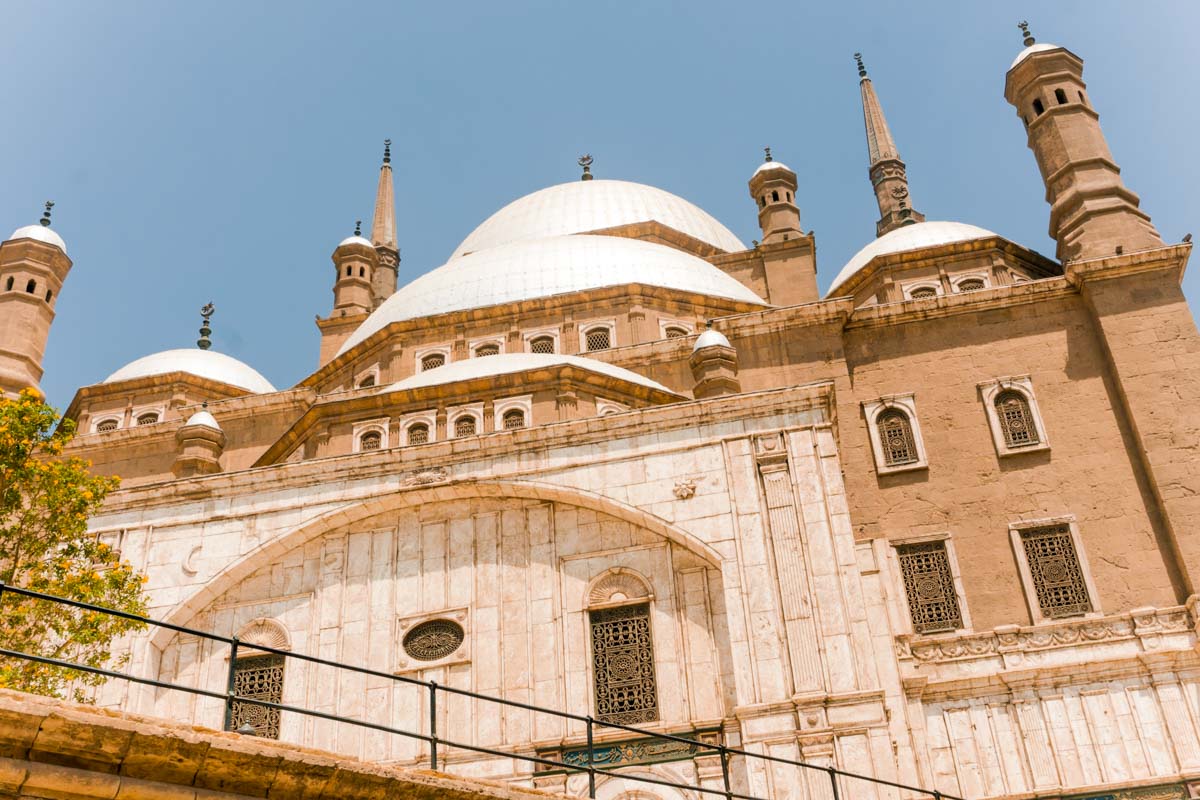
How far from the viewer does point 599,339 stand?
24328 mm

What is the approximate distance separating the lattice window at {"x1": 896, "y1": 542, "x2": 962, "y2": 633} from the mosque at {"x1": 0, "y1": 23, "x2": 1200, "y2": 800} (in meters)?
0.05

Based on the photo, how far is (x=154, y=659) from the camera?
14078 mm

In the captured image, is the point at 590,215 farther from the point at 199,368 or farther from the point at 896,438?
the point at 896,438

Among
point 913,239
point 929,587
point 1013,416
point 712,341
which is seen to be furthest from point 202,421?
point 913,239

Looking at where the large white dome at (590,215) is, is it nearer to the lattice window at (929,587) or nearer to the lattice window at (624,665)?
the lattice window at (929,587)

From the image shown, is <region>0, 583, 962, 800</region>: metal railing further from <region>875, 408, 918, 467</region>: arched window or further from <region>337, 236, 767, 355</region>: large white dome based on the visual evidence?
<region>337, 236, 767, 355</region>: large white dome

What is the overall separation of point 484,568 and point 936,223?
16613 millimetres

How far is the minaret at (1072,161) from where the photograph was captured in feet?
72.8

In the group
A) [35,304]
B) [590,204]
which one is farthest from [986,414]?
[35,304]

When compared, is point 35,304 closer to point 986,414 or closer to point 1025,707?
point 986,414

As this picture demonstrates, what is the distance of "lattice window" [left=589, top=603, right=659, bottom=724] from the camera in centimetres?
1310

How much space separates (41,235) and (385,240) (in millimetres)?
15019

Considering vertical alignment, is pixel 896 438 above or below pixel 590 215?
below

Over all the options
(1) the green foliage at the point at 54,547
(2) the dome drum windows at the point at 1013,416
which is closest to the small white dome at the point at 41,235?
(1) the green foliage at the point at 54,547
